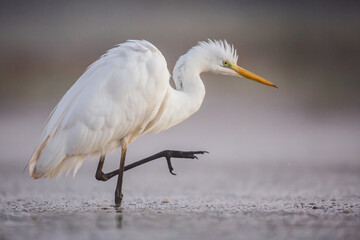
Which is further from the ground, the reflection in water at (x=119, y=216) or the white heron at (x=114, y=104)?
the white heron at (x=114, y=104)

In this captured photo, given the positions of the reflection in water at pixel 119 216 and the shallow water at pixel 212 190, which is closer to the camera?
the shallow water at pixel 212 190

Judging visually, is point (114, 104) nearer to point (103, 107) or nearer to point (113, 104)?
point (113, 104)

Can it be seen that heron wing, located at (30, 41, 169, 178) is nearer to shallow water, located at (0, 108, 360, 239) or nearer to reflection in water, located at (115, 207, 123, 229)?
shallow water, located at (0, 108, 360, 239)

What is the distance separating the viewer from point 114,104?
684 centimetres

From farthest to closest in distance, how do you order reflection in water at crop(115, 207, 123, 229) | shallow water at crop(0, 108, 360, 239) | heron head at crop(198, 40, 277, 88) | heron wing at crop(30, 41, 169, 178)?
heron head at crop(198, 40, 277, 88), heron wing at crop(30, 41, 169, 178), reflection in water at crop(115, 207, 123, 229), shallow water at crop(0, 108, 360, 239)

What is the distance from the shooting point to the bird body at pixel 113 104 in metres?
6.73

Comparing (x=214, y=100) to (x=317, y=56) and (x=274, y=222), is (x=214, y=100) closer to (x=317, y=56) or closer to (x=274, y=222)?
(x=317, y=56)

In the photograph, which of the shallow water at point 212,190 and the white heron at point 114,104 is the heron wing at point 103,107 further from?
the shallow water at point 212,190

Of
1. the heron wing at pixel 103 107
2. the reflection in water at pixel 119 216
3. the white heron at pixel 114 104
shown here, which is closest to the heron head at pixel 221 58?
the white heron at pixel 114 104

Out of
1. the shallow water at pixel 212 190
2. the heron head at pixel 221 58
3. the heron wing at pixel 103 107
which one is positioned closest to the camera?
the shallow water at pixel 212 190

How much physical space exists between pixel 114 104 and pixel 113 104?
1 cm

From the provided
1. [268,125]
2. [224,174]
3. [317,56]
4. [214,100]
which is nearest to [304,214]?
[224,174]

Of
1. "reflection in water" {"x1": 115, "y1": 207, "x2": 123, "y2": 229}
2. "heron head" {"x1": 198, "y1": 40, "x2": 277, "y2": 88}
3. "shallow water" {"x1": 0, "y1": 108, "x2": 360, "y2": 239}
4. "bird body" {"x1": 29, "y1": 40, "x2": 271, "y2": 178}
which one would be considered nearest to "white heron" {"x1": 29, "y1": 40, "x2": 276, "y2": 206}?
"bird body" {"x1": 29, "y1": 40, "x2": 271, "y2": 178}

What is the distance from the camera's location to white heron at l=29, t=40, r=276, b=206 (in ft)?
22.1
